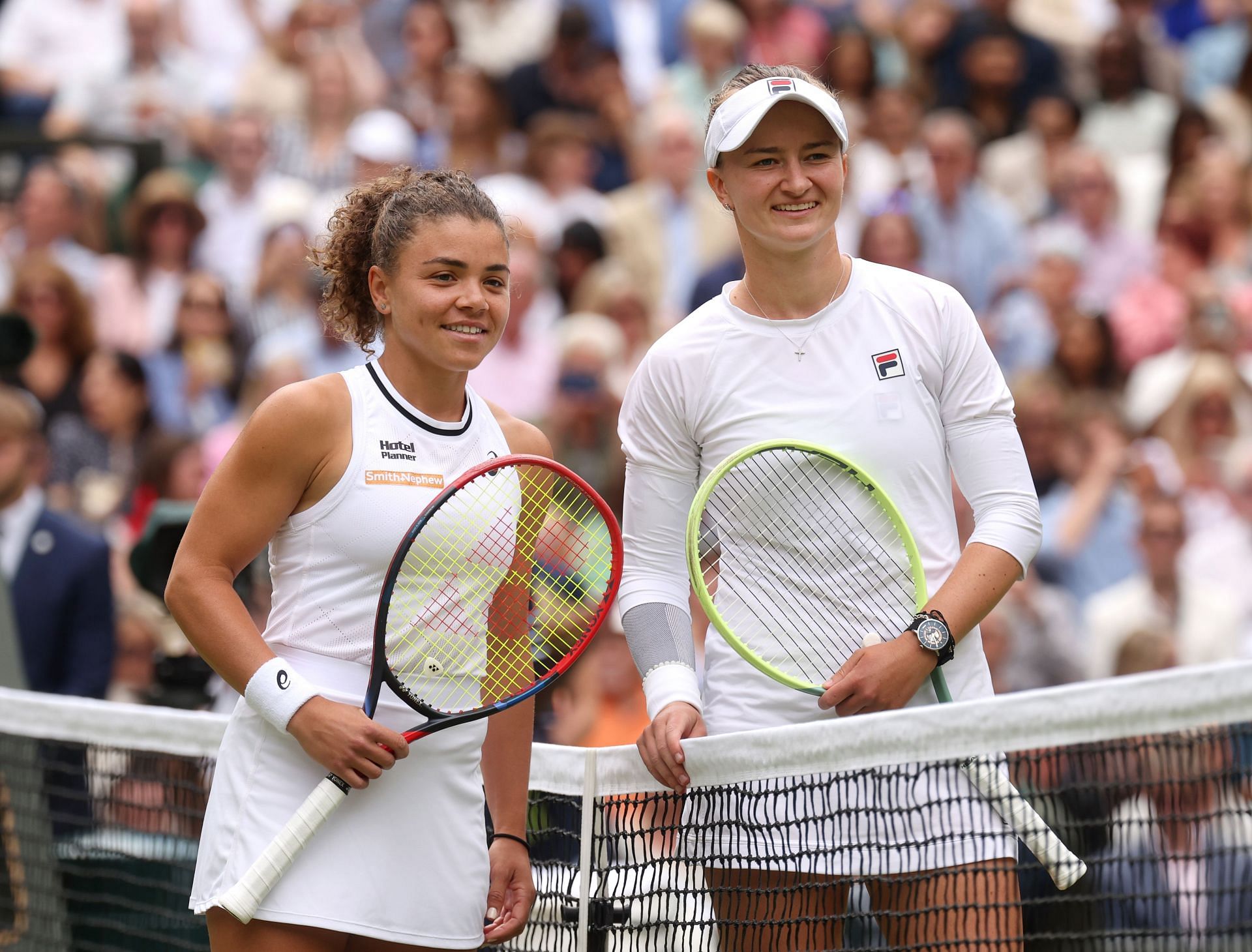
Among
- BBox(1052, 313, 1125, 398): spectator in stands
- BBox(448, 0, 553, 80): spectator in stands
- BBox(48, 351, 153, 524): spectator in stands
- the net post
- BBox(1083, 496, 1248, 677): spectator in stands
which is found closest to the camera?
the net post

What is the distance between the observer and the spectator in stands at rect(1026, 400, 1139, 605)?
24.2 ft

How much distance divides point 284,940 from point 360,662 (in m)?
0.48

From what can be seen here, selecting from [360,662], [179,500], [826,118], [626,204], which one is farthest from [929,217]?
[360,662]

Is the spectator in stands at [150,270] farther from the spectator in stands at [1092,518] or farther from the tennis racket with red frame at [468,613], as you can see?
the tennis racket with red frame at [468,613]

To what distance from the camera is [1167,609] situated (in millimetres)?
6922

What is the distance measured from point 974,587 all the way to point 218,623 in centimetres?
131

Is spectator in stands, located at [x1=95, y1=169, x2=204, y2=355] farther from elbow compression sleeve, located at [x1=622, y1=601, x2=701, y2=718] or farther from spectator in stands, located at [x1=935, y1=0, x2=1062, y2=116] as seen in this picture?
elbow compression sleeve, located at [x1=622, y1=601, x2=701, y2=718]

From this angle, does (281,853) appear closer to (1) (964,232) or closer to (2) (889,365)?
(2) (889,365)

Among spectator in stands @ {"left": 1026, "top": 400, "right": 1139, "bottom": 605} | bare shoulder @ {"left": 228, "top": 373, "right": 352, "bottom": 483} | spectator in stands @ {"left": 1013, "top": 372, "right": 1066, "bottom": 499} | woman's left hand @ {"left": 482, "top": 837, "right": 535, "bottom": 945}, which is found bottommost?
woman's left hand @ {"left": 482, "top": 837, "right": 535, "bottom": 945}

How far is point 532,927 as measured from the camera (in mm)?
3715

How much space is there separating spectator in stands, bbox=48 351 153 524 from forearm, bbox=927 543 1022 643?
5.64m

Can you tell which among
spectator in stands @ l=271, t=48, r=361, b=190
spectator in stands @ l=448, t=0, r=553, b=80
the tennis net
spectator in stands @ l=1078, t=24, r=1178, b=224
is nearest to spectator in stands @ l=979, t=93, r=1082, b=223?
spectator in stands @ l=1078, t=24, r=1178, b=224

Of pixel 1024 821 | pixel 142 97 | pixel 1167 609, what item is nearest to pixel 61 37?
pixel 142 97

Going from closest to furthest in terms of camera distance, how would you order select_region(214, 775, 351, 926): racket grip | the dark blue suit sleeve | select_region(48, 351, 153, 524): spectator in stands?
select_region(214, 775, 351, 926): racket grip < the dark blue suit sleeve < select_region(48, 351, 153, 524): spectator in stands
